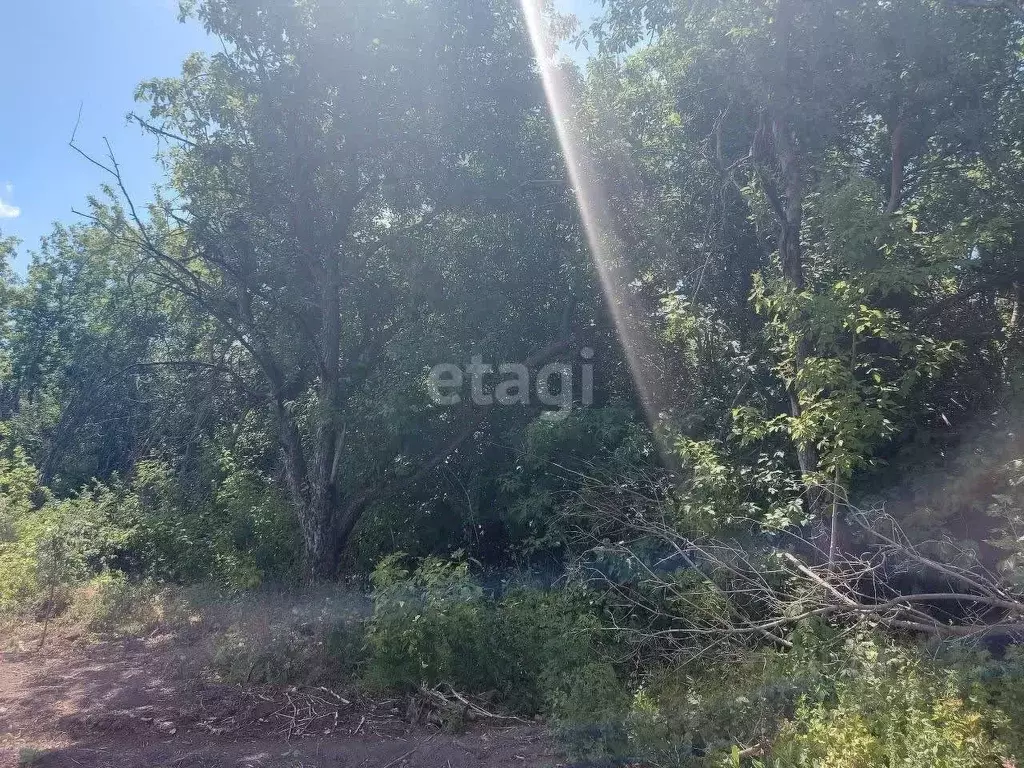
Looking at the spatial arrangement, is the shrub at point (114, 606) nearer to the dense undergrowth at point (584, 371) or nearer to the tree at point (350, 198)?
the dense undergrowth at point (584, 371)

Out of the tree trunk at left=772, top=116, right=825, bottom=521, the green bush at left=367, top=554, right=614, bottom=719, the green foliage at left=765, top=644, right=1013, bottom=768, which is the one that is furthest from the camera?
the tree trunk at left=772, top=116, right=825, bottom=521

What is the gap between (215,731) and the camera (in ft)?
16.3

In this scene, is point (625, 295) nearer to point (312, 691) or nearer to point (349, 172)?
point (349, 172)

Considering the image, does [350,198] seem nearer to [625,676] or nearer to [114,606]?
[114,606]

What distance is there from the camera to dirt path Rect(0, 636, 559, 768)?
14.7ft

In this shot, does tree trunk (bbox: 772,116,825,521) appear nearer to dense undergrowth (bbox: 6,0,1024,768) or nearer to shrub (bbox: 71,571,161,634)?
dense undergrowth (bbox: 6,0,1024,768)

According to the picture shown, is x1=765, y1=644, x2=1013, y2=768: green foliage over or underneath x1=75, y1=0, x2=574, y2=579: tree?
underneath

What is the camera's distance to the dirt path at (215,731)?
4484mm

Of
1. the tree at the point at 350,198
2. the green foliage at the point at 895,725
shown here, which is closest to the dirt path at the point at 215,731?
the green foliage at the point at 895,725

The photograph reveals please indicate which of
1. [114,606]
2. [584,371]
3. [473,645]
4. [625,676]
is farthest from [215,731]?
[584,371]

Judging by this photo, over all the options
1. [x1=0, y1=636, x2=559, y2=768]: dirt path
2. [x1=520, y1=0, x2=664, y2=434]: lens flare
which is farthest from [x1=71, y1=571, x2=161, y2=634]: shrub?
[x1=520, y1=0, x2=664, y2=434]: lens flare

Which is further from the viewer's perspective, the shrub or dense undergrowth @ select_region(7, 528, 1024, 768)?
the shrub

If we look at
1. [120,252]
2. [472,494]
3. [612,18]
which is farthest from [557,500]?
[120,252]

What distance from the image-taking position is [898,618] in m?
4.98
